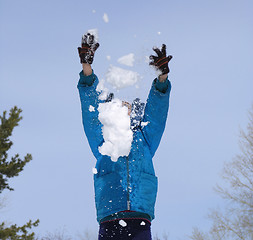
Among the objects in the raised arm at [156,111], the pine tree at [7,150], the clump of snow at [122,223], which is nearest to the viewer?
the clump of snow at [122,223]

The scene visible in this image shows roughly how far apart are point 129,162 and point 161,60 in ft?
2.94

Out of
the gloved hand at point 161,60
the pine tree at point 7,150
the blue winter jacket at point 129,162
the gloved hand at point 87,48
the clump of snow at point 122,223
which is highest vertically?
the pine tree at point 7,150

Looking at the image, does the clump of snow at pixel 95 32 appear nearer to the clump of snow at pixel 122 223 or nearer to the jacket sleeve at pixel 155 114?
the jacket sleeve at pixel 155 114

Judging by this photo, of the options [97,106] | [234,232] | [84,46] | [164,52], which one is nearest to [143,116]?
[97,106]

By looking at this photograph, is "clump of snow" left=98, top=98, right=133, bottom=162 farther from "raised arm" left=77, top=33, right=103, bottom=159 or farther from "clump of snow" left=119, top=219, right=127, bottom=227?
"clump of snow" left=119, top=219, right=127, bottom=227

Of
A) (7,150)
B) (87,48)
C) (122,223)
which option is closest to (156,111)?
(87,48)

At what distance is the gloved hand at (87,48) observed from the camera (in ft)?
9.43

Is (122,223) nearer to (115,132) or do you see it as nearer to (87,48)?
(115,132)

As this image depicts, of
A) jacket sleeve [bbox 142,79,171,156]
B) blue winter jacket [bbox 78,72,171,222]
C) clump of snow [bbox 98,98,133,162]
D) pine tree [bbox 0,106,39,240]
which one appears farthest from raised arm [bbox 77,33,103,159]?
pine tree [bbox 0,106,39,240]

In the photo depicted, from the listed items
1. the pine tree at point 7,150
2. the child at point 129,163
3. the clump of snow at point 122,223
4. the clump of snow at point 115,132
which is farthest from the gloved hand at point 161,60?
the pine tree at point 7,150

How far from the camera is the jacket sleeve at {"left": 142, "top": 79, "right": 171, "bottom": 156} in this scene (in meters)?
3.09

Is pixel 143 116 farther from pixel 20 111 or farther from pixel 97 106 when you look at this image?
pixel 20 111

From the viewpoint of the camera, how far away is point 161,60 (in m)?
2.91

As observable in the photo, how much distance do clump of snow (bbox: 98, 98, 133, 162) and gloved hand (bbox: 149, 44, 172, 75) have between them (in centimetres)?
49
